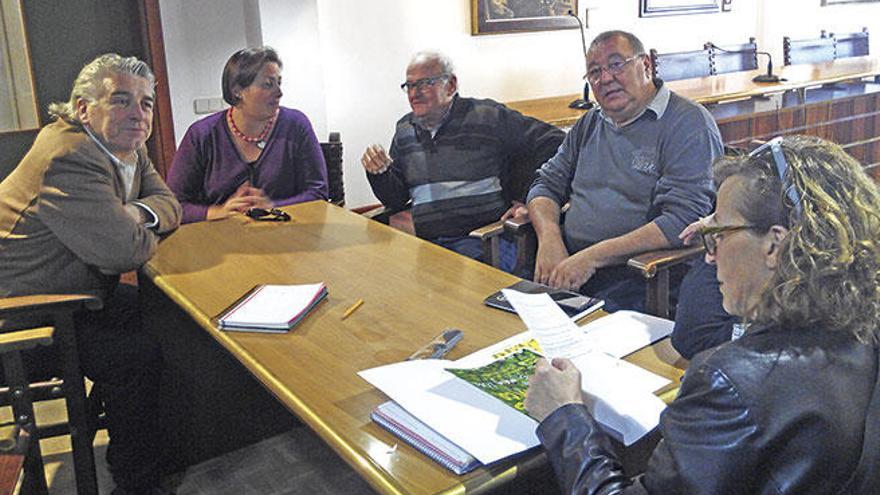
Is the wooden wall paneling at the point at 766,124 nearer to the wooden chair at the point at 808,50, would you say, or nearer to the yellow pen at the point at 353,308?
the wooden chair at the point at 808,50

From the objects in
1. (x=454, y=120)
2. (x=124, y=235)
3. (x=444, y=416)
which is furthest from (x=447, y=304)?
(x=454, y=120)

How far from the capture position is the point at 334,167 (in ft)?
10.6

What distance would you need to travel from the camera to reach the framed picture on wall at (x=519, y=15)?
5.35 metres

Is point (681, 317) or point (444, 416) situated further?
point (681, 317)

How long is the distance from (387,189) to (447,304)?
126cm

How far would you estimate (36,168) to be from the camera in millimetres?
2078

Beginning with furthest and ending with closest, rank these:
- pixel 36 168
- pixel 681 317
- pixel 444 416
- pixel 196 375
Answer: pixel 196 375 < pixel 36 168 < pixel 681 317 < pixel 444 416

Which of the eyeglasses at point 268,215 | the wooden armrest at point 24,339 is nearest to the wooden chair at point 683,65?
the eyeglasses at point 268,215

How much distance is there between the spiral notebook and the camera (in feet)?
3.73

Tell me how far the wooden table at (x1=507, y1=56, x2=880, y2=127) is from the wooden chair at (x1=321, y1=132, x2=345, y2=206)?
141cm

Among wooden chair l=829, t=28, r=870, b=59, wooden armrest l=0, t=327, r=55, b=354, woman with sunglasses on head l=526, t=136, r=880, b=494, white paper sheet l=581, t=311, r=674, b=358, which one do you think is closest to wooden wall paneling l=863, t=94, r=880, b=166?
wooden chair l=829, t=28, r=870, b=59

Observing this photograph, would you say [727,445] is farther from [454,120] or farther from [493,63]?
[493,63]

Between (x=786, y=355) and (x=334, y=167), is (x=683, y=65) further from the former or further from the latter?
(x=786, y=355)

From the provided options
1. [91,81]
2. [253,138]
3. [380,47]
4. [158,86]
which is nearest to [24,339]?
[91,81]
